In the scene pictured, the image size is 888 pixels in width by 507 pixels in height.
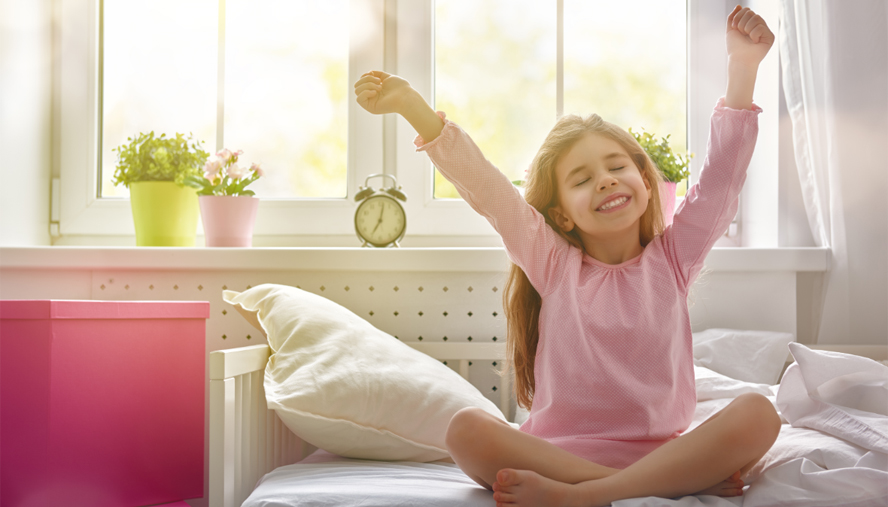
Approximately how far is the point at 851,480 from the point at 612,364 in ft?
1.00

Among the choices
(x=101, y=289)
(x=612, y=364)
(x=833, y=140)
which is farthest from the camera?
(x=101, y=289)

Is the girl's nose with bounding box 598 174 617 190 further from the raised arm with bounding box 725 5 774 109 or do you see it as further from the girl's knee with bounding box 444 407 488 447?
the girl's knee with bounding box 444 407 488 447

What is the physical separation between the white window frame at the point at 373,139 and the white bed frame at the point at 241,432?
590mm

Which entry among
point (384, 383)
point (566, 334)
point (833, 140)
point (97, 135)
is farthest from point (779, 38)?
point (97, 135)

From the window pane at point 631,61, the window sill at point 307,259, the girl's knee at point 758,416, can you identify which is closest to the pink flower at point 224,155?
the window sill at point 307,259

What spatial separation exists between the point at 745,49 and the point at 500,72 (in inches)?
31.6

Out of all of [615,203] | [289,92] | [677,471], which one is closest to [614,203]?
[615,203]

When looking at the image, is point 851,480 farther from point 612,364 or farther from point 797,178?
point 797,178

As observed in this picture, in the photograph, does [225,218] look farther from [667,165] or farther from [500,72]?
[667,165]

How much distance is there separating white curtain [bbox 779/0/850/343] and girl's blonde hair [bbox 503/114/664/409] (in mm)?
455

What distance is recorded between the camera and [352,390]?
0.95 metres

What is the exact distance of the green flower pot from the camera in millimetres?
1458

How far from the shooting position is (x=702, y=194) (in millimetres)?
932

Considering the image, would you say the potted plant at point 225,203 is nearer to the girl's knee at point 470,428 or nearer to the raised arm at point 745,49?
the girl's knee at point 470,428
